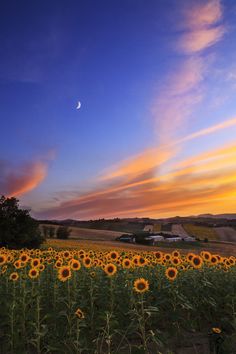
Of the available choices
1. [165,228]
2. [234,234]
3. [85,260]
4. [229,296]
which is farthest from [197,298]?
[165,228]

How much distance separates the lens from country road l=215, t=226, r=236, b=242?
83044 millimetres

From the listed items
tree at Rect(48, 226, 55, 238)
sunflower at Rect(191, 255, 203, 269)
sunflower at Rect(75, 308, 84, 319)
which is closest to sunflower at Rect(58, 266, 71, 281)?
sunflower at Rect(75, 308, 84, 319)

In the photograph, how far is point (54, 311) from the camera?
9.30m

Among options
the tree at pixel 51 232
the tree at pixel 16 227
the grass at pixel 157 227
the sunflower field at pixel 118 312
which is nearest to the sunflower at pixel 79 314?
the sunflower field at pixel 118 312

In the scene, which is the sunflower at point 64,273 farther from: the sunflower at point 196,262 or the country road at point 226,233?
the country road at point 226,233

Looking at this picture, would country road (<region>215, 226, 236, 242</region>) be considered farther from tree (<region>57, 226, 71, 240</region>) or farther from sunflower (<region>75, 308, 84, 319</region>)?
sunflower (<region>75, 308, 84, 319</region>)

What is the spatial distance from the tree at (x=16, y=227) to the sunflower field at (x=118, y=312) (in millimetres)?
34423

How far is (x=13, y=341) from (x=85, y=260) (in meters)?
3.07

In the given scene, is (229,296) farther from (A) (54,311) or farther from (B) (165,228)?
(B) (165,228)

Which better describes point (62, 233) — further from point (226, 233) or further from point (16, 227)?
point (226, 233)

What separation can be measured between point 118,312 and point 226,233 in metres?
84.7

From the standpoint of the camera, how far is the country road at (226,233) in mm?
83044

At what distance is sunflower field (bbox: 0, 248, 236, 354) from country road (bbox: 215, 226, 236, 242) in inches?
2908

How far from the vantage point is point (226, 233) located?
9062 centimetres
